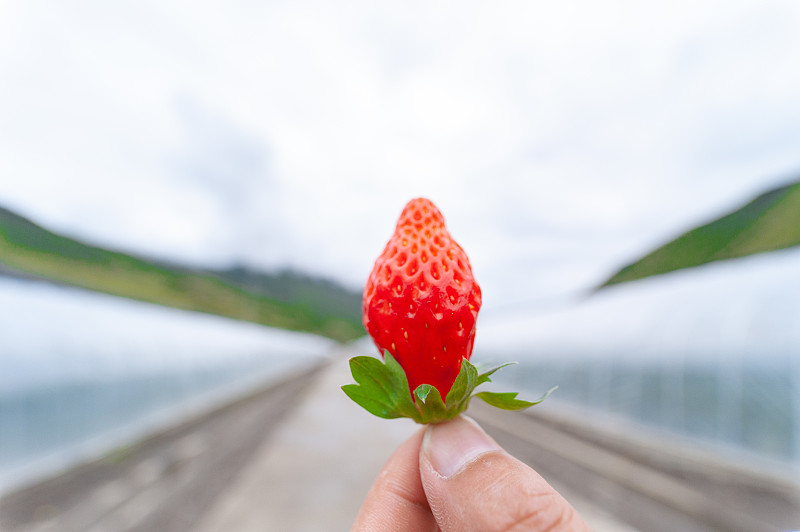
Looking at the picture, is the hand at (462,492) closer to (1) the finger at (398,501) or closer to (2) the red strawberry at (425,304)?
(1) the finger at (398,501)

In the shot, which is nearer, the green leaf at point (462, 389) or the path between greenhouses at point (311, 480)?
the green leaf at point (462, 389)

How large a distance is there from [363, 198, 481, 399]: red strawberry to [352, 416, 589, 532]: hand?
0.59 feet

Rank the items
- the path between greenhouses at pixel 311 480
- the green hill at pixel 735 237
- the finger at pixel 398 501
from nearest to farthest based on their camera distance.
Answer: the finger at pixel 398 501, the path between greenhouses at pixel 311 480, the green hill at pixel 735 237

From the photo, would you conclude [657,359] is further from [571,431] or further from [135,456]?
[135,456]

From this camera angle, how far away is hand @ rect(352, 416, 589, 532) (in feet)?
4.02

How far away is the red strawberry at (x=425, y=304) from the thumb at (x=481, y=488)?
166 millimetres

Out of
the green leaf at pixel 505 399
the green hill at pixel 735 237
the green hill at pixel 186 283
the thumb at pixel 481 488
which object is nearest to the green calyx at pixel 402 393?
the green leaf at pixel 505 399

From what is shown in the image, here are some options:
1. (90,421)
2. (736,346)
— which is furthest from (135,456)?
(736,346)

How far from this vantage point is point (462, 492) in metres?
1.33

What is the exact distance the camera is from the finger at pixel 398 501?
5.06 feet

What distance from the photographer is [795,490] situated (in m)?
6.39

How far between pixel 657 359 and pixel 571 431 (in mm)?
2875

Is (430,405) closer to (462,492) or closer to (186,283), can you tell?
(462,492)

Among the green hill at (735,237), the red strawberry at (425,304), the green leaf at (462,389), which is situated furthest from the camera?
the green hill at (735,237)
